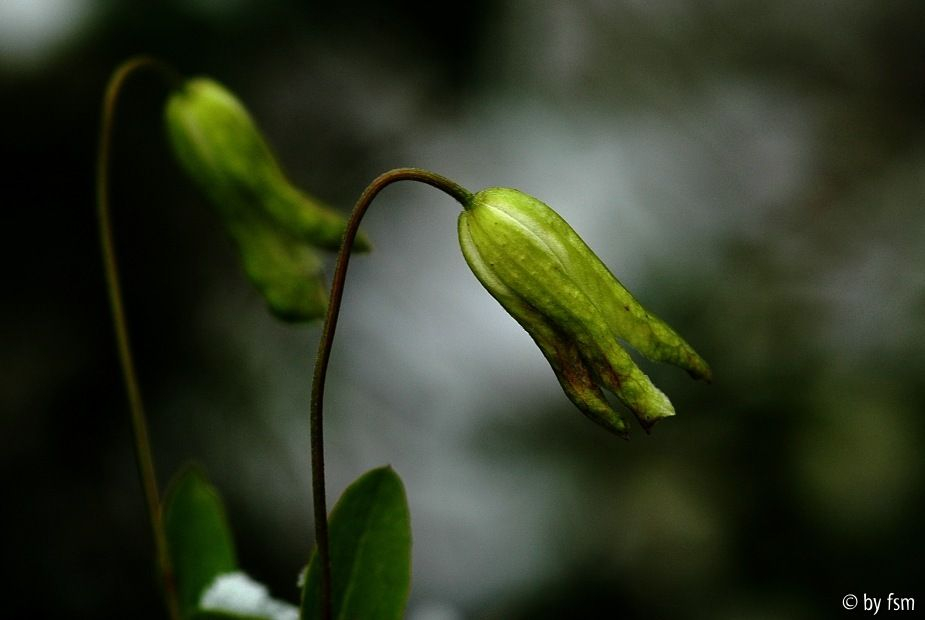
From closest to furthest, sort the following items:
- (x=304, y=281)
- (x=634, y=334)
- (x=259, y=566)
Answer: (x=634, y=334)
(x=304, y=281)
(x=259, y=566)

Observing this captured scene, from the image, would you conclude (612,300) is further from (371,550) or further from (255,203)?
(255,203)

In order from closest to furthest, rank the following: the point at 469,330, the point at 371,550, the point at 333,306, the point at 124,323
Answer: the point at 333,306
the point at 371,550
the point at 124,323
the point at 469,330

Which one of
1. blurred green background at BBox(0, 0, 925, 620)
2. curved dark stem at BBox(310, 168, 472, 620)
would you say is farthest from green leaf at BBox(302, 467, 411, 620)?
blurred green background at BBox(0, 0, 925, 620)

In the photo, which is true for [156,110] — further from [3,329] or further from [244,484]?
[244,484]

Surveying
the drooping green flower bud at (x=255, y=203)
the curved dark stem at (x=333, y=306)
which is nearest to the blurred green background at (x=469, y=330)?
the drooping green flower bud at (x=255, y=203)

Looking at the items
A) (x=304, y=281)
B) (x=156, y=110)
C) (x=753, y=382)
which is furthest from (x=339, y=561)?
(x=156, y=110)

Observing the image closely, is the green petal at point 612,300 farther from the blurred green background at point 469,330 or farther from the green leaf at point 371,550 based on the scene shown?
the blurred green background at point 469,330

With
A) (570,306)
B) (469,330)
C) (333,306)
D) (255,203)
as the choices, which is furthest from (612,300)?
(469,330)
